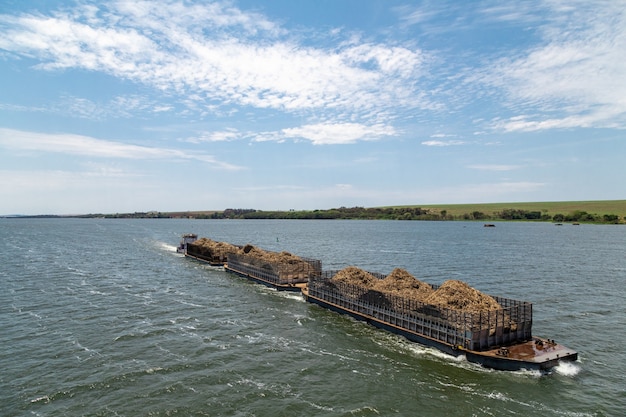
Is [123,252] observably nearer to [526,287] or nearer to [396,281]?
[396,281]

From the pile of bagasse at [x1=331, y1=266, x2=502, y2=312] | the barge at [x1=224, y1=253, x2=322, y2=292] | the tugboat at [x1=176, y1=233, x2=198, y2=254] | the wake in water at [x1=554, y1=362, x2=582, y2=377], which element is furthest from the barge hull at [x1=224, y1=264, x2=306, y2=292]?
the tugboat at [x1=176, y1=233, x2=198, y2=254]

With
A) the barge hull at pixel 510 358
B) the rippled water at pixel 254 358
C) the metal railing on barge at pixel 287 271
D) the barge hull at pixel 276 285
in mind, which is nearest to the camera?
the rippled water at pixel 254 358

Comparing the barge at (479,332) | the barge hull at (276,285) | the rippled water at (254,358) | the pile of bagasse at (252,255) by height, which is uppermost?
the pile of bagasse at (252,255)

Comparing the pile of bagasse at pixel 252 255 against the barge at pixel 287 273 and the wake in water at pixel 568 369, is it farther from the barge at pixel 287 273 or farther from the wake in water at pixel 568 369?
the wake in water at pixel 568 369

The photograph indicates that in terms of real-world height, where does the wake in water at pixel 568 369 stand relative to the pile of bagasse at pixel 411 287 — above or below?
below

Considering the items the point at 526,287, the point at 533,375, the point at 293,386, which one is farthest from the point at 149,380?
the point at 526,287

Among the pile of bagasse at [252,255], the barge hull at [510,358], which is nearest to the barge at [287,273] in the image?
the pile of bagasse at [252,255]

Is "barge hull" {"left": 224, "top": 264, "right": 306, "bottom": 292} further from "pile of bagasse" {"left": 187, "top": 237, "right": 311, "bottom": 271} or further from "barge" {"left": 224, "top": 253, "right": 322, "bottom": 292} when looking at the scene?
"pile of bagasse" {"left": 187, "top": 237, "right": 311, "bottom": 271}

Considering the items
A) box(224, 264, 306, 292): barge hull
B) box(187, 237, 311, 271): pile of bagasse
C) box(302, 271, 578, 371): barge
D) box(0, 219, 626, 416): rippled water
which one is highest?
box(187, 237, 311, 271): pile of bagasse

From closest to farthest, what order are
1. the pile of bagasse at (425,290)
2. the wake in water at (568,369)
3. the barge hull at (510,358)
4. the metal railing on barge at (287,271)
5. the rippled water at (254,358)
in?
1. the rippled water at (254,358)
2. the barge hull at (510,358)
3. the wake in water at (568,369)
4. the pile of bagasse at (425,290)
5. the metal railing on barge at (287,271)
